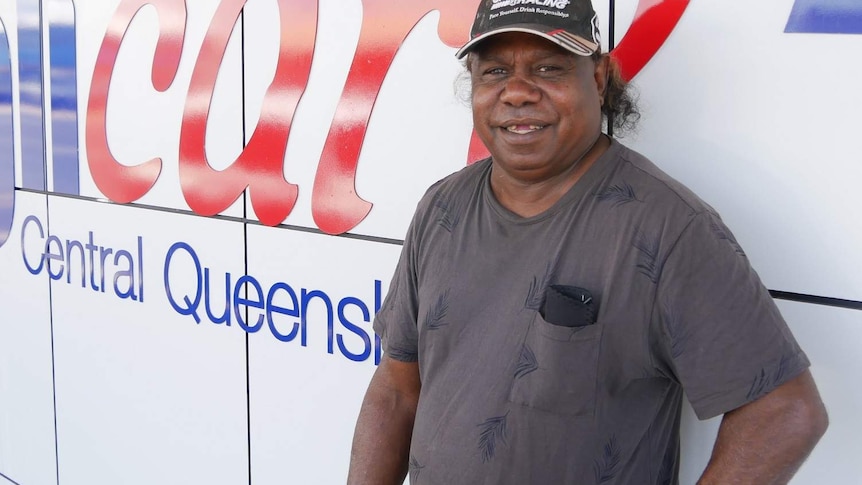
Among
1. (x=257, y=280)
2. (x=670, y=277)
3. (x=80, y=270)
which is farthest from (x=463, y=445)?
(x=80, y=270)

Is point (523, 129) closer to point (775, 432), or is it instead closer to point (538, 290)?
point (538, 290)

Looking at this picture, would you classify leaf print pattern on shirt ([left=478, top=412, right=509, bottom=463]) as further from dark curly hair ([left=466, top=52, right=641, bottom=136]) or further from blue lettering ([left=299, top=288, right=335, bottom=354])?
blue lettering ([left=299, top=288, right=335, bottom=354])

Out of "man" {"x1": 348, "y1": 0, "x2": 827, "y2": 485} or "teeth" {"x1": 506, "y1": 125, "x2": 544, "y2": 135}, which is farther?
"teeth" {"x1": 506, "y1": 125, "x2": 544, "y2": 135}

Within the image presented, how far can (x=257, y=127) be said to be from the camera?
8.20ft

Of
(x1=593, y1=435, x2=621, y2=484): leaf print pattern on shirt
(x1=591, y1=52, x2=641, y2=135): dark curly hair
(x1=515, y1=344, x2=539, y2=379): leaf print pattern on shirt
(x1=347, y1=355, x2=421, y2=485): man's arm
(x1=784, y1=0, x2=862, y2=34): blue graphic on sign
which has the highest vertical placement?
(x1=784, y1=0, x2=862, y2=34): blue graphic on sign

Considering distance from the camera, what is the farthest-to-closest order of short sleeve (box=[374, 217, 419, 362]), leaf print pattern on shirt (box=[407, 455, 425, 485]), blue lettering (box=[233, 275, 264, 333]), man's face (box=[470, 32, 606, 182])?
blue lettering (box=[233, 275, 264, 333]) → short sleeve (box=[374, 217, 419, 362]) → leaf print pattern on shirt (box=[407, 455, 425, 485]) → man's face (box=[470, 32, 606, 182])

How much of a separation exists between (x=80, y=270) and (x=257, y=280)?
3.60 feet

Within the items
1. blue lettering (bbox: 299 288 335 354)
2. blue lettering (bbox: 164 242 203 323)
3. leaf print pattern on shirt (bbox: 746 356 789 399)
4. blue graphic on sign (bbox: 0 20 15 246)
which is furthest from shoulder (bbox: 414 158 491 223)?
blue graphic on sign (bbox: 0 20 15 246)

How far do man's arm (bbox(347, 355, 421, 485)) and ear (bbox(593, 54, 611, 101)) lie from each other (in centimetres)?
67

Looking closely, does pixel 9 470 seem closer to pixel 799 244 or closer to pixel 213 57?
pixel 213 57

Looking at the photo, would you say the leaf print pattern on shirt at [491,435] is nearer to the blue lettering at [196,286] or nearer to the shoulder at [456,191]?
the shoulder at [456,191]

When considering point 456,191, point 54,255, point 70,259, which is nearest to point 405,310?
point 456,191

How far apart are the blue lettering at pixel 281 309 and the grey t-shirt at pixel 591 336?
3.17 feet

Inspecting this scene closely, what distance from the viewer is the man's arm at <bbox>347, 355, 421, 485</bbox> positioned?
1.73 meters
